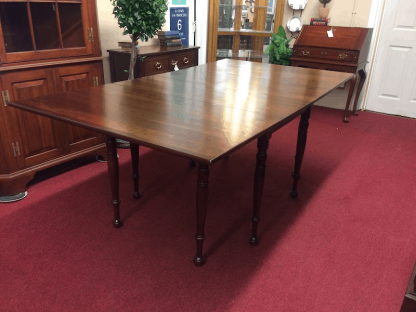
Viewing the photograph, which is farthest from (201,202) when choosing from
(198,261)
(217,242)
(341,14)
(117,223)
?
(341,14)

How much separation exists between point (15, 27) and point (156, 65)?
1.24 meters

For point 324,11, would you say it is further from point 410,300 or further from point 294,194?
point 410,300

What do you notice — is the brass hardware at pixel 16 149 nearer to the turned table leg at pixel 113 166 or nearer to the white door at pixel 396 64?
the turned table leg at pixel 113 166

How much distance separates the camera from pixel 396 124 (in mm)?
4055

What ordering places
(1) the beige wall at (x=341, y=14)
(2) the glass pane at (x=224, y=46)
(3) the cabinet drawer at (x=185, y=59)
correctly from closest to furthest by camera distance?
(3) the cabinet drawer at (x=185, y=59)
(1) the beige wall at (x=341, y=14)
(2) the glass pane at (x=224, y=46)

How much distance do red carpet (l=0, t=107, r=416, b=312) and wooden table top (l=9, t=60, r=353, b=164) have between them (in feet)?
2.46

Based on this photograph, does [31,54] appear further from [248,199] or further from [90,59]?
[248,199]

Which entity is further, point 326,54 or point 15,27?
point 326,54

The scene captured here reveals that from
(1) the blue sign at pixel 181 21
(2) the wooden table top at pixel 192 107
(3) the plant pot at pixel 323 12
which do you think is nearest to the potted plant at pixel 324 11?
(3) the plant pot at pixel 323 12

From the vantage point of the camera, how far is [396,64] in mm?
4191

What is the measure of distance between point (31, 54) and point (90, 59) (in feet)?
1.40

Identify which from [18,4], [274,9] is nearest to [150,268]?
[18,4]

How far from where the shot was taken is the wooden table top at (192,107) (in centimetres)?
131

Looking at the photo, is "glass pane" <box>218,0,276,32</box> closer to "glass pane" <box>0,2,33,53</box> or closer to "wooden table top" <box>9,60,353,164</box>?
"wooden table top" <box>9,60,353,164</box>
